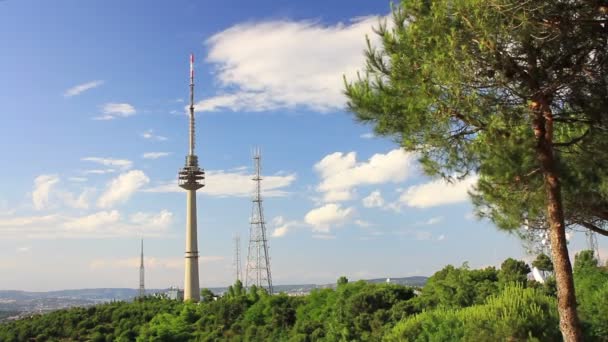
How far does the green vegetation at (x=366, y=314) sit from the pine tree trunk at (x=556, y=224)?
347cm

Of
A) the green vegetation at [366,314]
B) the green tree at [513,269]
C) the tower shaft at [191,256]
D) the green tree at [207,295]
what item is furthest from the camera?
the tower shaft at [191,256]

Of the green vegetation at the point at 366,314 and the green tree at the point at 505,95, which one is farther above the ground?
the green tree at the point at 505,95

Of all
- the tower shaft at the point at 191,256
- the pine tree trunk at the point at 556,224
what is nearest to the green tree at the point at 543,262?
the pine tree trunk at the point at 556,224

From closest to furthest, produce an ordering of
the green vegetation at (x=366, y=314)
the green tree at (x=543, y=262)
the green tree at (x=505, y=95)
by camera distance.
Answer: the green tree at (x=505, y=95) < the green vegetation at (x=366, y=314) < the green tree at (x=543, y=262)

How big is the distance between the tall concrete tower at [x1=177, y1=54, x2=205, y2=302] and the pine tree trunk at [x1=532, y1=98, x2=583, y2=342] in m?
52.3

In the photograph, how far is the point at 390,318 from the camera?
2809 cm

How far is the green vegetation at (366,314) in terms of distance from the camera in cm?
1273

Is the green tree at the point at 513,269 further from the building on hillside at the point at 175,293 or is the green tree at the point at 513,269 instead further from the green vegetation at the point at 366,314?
the building on hillside at the point at 175,293

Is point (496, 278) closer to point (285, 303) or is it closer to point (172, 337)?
point (285, 303)

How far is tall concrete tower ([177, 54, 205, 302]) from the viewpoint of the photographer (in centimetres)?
5922

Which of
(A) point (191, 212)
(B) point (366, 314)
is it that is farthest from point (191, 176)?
(B) point (366, 314)

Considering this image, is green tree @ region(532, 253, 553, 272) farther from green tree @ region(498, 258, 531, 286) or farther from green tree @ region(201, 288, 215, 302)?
green tree @ region(201, 288, 215, 302)

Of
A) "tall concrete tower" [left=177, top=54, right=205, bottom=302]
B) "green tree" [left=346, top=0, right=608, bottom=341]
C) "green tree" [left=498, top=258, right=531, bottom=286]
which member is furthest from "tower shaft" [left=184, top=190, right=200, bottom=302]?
"green tree" [left=346, top=0, right=608, bottom=341]

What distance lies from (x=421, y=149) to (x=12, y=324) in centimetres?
5475
